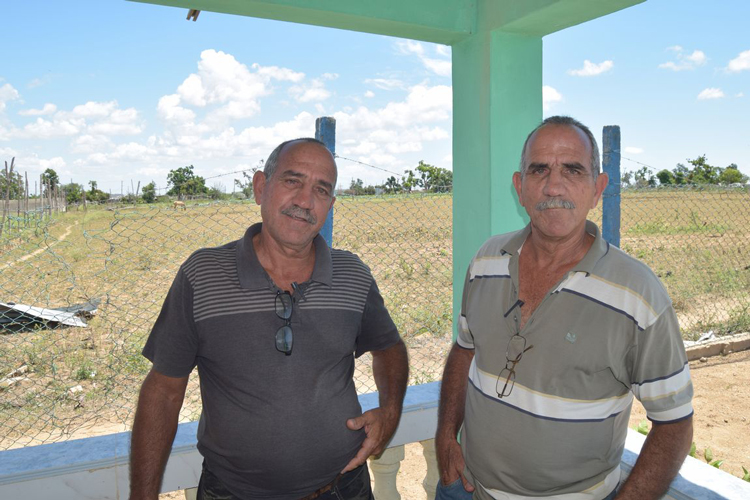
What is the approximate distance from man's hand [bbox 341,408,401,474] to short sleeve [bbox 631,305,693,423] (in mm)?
852

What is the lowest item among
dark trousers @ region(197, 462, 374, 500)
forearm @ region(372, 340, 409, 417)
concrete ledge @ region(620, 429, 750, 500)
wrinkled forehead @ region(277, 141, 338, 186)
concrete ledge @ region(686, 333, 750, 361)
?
concrete ledge @ region(686, 333, 750, 361)

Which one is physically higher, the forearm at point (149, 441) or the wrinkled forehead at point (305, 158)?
the wrinkled forehead at point (305, 158)

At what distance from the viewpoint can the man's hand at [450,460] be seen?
5.99 feet

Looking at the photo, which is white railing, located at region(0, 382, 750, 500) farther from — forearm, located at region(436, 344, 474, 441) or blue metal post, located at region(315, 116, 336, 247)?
blue metal post, located at region(315, 116, 336, 247)

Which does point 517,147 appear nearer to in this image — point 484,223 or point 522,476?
point 484,223

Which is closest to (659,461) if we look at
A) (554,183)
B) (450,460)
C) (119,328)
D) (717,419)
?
(450,460)

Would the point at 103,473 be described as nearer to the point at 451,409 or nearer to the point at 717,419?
the point at 451,409

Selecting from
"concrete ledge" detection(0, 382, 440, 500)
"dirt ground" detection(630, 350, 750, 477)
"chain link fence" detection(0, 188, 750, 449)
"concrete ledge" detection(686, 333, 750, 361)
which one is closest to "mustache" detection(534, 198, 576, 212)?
"concrete ledge" detection(0, 382, 440, 500)

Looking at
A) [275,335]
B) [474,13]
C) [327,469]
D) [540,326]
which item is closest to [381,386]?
[327,469]

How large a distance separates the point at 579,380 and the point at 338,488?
2.79ft

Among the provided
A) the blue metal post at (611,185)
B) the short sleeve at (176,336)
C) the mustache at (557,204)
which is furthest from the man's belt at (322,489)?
the blue metal post at (611,185)

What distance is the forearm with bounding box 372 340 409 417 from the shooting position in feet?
6.27

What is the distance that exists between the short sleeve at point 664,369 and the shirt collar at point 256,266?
95 centimetres

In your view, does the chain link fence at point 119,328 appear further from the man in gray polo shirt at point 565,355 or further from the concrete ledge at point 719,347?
the man in gray polo shirt at point 565,355
